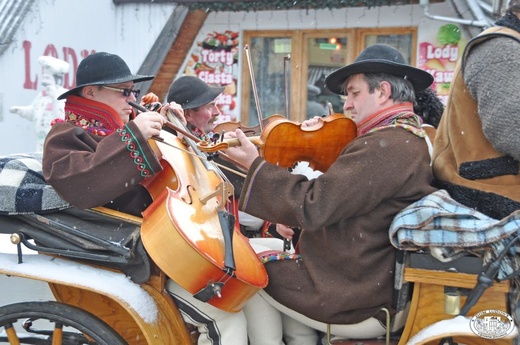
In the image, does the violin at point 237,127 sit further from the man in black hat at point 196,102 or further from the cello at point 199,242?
the cello at point 199,242

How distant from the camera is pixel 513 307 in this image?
84.4 inches

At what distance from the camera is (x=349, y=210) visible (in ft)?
7.30

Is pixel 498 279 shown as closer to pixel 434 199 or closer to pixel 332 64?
pixel 434 199

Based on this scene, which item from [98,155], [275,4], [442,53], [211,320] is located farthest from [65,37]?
[211,320]

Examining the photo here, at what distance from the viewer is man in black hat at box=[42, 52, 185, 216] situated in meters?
2.35

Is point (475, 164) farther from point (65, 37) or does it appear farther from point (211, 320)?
point (65, 37)

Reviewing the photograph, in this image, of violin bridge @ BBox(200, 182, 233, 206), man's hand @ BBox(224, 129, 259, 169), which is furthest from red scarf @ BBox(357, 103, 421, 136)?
violin bridge @ BBox(200, 182, 233, 206)

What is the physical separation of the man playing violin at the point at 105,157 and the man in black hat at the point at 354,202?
0.28 meters

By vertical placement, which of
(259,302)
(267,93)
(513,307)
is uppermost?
(513,307)

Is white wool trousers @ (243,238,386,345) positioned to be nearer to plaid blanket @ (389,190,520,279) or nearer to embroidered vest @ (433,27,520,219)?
plaid blanket @ (389,190,520,279)

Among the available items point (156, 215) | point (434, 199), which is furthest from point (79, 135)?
point (434, 199)

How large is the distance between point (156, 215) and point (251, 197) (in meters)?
0.35

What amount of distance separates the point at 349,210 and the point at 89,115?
46.9 inches

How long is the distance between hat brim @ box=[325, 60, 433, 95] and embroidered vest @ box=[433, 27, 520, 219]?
18 centimetres
